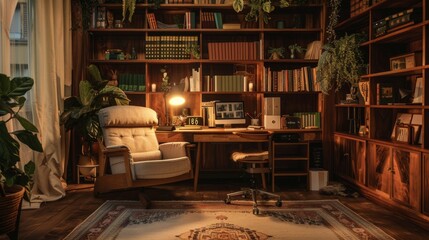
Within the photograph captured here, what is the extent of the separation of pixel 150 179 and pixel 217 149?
173cm

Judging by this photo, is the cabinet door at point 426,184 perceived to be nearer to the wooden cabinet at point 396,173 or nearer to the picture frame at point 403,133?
the wooden cabinet at point 396,173

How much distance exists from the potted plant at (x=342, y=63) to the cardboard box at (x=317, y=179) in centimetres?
97

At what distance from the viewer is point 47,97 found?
4199 mm

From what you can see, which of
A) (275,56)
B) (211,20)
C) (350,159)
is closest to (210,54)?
(211,20)

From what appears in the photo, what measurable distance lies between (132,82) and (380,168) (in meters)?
3.14

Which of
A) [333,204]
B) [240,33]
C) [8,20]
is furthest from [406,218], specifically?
[8,20]

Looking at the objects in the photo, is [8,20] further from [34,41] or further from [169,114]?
[169,114]

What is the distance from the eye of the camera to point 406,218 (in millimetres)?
3424

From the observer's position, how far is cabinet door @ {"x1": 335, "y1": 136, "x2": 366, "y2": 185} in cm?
428

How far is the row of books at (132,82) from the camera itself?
5062mm

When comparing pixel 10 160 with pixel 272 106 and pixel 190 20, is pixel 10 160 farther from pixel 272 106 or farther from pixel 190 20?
pixel 272 106

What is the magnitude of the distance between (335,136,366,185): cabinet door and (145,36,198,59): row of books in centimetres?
225

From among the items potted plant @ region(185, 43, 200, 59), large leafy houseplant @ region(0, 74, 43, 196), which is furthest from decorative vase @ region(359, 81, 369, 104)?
large leafy houseplant @ region(0, 74, 43, 196)

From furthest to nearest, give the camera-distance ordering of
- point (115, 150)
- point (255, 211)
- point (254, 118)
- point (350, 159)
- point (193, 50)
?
point (254, 118), point (193, 50), point (350, 159), point (115, 150), point (255, 211)
